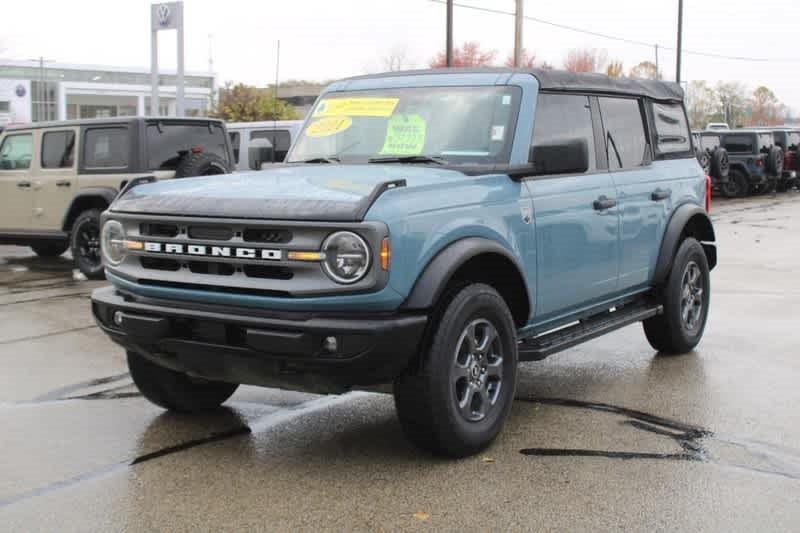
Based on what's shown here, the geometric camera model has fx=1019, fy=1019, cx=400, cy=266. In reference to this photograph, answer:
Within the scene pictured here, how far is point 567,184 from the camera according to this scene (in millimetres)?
5809

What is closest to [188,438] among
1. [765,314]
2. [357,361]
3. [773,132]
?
[357,361]

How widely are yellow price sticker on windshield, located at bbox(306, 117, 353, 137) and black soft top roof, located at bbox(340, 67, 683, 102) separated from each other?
0.43 meters

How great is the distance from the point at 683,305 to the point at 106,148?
291 inches

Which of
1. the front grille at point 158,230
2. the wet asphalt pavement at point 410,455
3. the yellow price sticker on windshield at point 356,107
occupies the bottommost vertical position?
the wet asphalt pavement at point 410,455

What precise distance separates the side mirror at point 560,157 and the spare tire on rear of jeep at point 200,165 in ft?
21.8

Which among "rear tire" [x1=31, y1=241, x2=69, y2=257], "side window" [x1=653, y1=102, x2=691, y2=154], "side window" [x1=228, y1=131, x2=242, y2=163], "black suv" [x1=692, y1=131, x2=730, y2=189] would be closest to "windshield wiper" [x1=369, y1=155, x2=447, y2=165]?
"side window" [x1=653, y1=102, x2=691, y2=154]

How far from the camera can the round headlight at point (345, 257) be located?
4.39m

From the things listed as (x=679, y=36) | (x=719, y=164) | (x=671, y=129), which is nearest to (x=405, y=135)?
(x=671, y=129)

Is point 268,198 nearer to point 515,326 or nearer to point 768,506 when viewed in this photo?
point 515,326

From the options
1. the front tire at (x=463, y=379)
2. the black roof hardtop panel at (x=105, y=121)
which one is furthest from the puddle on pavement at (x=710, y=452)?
the black roof hardtop panel at (x=105, y=121)

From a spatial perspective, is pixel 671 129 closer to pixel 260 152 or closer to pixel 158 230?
pixel 260 152

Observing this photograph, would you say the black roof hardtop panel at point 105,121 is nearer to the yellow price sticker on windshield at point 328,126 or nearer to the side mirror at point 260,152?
the side mirror at point 260,152

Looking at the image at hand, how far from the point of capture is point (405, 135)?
580cm

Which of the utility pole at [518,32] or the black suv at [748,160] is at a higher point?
the utility pole at [518,32]
